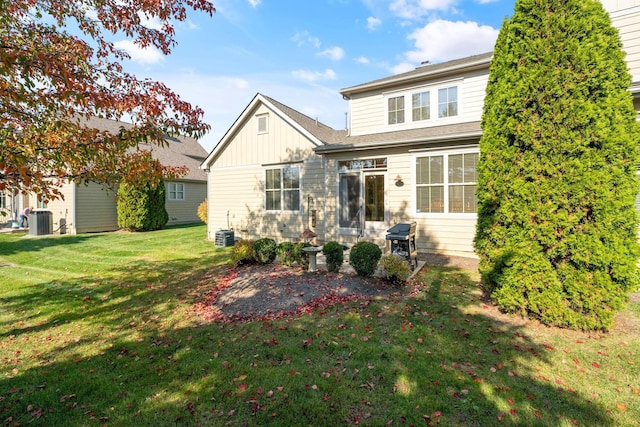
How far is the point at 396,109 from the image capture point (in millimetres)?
10773

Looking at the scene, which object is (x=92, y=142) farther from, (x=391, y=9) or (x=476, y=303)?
(x=391, y=9)

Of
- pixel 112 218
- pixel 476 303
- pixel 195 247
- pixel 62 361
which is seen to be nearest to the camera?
pixel 62 361

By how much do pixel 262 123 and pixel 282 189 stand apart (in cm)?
286

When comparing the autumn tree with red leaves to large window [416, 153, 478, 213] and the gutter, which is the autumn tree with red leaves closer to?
the gutter

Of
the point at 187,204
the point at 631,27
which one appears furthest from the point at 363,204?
the point at 187,204

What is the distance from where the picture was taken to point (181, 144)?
80.9ft

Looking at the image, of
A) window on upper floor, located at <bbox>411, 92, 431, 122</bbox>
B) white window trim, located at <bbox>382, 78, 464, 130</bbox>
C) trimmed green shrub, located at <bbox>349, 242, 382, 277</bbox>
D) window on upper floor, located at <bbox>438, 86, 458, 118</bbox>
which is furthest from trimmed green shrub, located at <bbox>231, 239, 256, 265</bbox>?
window on upper floor, located at <bbox>438, 86, 458, 118</bbox>

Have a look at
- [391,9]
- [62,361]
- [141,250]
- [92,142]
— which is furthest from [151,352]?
[391,9]

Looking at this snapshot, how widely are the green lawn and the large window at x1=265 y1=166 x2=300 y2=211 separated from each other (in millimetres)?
6108

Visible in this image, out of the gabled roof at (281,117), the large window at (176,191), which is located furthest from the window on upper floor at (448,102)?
the large window at (176,191)

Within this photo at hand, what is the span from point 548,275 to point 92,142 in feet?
21.6

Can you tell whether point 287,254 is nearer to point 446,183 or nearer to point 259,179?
point 446,183

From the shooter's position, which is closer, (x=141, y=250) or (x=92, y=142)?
(x=92, y=142)

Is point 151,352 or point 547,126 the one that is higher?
point 547,126
